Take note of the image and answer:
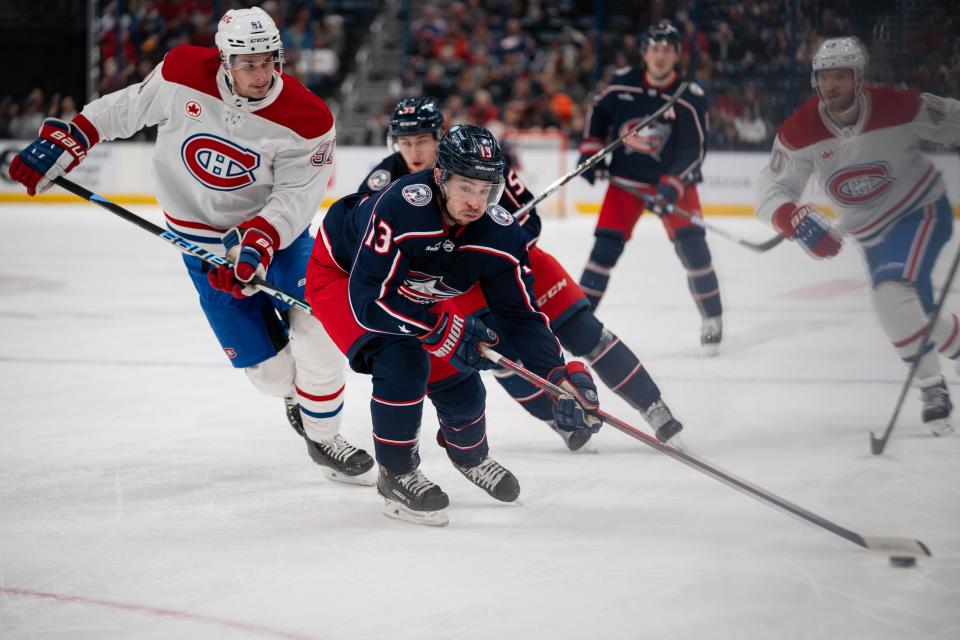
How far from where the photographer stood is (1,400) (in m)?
3.54

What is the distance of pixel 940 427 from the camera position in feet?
10.2

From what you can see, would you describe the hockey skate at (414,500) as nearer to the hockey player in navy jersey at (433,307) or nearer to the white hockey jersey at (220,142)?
the hockey player in navy jersey at (433,307)

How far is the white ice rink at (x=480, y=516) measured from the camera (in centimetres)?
191

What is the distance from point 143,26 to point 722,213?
19.8 ft

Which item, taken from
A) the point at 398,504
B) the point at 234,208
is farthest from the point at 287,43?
the point at 398,504

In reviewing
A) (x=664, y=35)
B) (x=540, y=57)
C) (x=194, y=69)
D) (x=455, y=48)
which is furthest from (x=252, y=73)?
(x=540, y=57)

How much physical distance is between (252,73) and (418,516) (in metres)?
1.17

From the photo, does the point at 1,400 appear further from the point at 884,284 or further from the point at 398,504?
the point at 884,284

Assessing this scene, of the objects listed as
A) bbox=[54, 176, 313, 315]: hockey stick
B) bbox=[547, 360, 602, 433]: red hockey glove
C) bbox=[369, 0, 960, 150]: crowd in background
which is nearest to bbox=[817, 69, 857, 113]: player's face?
bbox=[547, 360, 602, 433]: red hockey glove

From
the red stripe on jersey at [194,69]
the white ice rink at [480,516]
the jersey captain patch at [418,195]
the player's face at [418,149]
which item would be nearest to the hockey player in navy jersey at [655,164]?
the white ice rink at [480,516]

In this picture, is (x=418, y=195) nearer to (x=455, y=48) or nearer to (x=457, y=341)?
(x=457, y=341)

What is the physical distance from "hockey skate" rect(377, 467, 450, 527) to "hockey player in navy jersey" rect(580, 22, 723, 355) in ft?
6.70

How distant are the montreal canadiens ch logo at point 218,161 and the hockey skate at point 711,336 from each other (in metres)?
2.21

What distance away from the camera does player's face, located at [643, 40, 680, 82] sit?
443 cm
